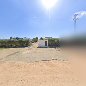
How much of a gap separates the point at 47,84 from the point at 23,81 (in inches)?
53.2

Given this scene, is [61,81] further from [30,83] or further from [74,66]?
[74,66]

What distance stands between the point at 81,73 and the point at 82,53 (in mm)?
1308

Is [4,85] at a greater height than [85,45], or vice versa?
[85,45]

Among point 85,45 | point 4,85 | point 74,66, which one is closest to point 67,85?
point 4,85

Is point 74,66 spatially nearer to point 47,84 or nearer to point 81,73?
point 81,73

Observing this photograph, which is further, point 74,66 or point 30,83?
point 30,83

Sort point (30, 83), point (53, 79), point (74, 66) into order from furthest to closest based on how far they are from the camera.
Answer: point (53, 79) < point (30, 83) < point (74, 66)

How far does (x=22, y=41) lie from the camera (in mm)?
52938

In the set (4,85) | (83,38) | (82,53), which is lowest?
(4,85)

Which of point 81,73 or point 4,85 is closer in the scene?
point 81,73

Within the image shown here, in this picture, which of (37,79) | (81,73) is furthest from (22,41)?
(81,73)

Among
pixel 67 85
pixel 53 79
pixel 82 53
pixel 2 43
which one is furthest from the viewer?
pixel 2 43

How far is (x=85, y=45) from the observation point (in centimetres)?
298

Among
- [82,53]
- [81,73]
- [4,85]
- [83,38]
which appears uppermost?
[83,38]
